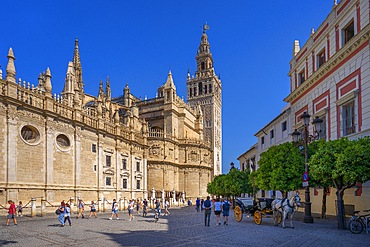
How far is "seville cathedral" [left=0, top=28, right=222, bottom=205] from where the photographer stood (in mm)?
24938

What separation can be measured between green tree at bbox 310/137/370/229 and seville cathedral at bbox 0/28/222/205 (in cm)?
1977

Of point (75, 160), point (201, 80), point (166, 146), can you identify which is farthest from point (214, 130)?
point (75, 160)

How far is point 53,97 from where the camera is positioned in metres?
29.8

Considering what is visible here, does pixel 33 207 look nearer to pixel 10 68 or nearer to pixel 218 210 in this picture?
pixel 10 68

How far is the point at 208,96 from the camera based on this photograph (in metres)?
90.8

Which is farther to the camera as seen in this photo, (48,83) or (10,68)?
(48,83)

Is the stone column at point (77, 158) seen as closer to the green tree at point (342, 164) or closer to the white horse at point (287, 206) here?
the white horse at point (287, 206)

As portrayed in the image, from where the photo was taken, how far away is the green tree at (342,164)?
14773mm

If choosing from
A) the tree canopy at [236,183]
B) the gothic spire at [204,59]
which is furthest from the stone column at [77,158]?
the gothic spire at [204,59]

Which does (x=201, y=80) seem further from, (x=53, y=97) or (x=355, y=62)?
(x=355, y=62)

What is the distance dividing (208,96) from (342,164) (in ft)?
250

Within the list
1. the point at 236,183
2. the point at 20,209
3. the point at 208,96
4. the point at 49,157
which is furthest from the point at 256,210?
the point at 208,96

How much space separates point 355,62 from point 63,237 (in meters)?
17.2

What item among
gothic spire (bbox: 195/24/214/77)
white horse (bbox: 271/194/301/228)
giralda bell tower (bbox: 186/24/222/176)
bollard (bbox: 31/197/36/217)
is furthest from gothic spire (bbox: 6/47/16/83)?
gothic spire (bbox: 195/24/214/77)
